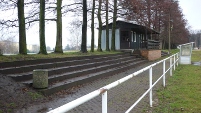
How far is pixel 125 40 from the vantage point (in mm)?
32281

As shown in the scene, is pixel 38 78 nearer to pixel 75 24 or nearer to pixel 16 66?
pixel 16 66

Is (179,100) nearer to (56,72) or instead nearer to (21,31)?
(56,72)

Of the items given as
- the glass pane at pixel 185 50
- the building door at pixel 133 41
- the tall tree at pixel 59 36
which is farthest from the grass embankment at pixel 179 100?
the building door at pixel 133 41

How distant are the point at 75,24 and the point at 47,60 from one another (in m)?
21.0

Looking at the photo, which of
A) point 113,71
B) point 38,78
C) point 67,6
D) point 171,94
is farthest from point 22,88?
point 67,6

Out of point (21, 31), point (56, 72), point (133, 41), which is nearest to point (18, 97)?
point (56, 72)

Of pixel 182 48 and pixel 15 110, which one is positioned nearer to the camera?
pixel 15 110

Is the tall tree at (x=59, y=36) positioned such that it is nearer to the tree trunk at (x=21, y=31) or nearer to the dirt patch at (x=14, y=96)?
the tree trunk at (x=21, y=31)

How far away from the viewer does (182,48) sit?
21.8 meters

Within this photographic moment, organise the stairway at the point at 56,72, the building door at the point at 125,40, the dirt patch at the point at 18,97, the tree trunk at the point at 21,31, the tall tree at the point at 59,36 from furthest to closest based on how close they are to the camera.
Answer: the building door at the point at 125,40 → the tall tree at the point at 59,36 → the tree trunk at the point at 21,31 → the stairway at the point at 56,72 → the dirt patch at the point at 18,97

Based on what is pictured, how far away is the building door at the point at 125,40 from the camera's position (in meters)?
32.0

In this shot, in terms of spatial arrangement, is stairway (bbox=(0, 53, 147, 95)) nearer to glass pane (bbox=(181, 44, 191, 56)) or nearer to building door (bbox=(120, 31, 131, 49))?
glass pane (bbox=(181, 44, 191, 56))

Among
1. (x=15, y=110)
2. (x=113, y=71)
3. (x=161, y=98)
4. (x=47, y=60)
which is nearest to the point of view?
(x=15, y=110)

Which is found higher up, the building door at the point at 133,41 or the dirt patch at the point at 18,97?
the building door at the point at 133,41
